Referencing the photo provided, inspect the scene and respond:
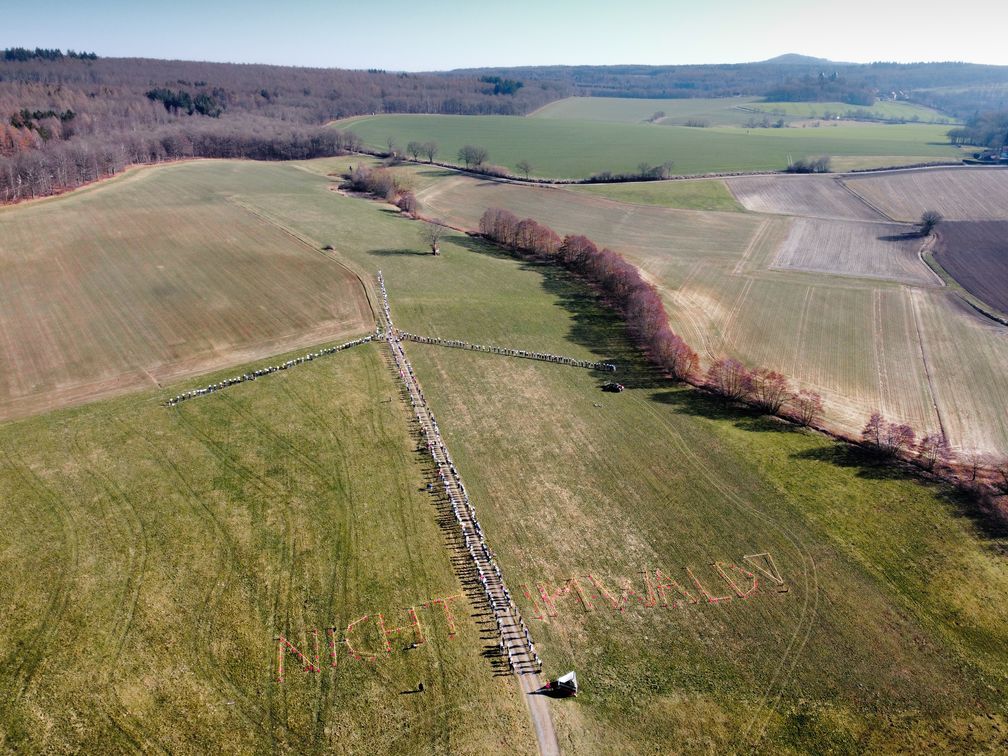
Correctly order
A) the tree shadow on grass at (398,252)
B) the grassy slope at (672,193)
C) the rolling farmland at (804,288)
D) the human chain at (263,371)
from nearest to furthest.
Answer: the human chain at (263,371), the rolling farmland at (804,288), the tree shadow on grass at (398,252), the grassy slope at (672,193)

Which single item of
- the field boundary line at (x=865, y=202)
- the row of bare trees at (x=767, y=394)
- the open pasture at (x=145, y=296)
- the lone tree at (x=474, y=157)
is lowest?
the row of bare trees at (x=767, y=394)

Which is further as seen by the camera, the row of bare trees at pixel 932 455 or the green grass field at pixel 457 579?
the row of bare trees at pixel 932 455

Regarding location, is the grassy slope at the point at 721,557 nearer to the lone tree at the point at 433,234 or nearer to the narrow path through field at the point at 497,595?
the narrow path through field at the point at 497,595

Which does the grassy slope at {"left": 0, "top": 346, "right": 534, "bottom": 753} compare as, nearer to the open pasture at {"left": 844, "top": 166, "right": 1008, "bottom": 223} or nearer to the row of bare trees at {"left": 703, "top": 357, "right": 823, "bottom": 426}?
the row of bare trees at {"left": 703, "top": 357, "right": 823, "bottom": 426}

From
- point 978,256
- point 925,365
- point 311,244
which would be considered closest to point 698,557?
point 925,365

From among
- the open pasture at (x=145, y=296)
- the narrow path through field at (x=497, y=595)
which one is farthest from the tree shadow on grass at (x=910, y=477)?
the open pasture at (x=145, y=296)

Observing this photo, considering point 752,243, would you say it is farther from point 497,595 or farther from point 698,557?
point 497,595
